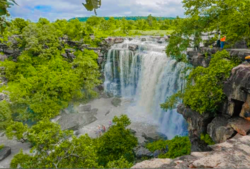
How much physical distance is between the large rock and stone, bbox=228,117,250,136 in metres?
0.20

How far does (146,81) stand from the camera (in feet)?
72.3

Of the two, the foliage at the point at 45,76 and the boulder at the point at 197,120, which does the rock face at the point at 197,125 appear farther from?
the foliage at the point at 45,76

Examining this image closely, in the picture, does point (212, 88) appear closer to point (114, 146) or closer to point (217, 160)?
point (217, 160)

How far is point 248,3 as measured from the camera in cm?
996

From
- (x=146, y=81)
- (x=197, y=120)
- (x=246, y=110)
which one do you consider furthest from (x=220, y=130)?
(x=146, y=81)

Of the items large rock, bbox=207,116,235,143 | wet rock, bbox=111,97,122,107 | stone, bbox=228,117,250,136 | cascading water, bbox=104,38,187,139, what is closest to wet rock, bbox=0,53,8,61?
cascading water, bbox=104,38,187,139

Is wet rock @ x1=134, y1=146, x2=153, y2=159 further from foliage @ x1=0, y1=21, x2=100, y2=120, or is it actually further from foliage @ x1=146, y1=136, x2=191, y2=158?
foliage @ x1=0, y1=21, x2=100, y2=120

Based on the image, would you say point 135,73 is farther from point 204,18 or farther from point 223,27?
point 223,27

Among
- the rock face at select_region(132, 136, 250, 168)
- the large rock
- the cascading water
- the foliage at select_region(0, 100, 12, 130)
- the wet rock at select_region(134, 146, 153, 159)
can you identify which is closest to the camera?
the rock face at select_region(132, 136, 250, 168)

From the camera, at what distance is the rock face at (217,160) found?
454 cm

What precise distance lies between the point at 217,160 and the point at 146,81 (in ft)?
57.3

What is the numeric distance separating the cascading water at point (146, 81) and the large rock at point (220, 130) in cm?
576

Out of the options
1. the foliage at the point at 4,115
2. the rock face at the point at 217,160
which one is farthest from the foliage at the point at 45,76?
the rock face at the point at 217,160

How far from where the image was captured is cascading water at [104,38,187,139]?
1739 cm
